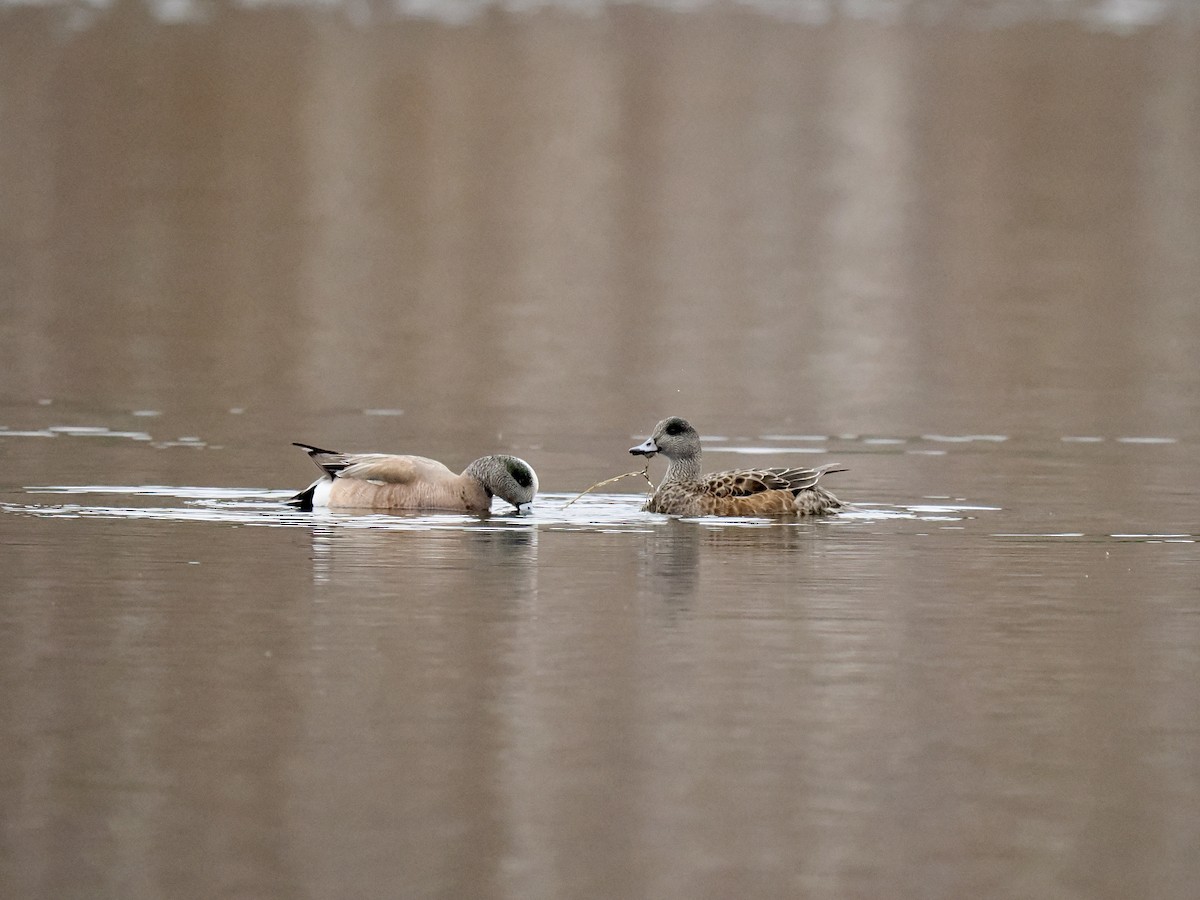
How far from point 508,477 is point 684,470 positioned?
1.24 m

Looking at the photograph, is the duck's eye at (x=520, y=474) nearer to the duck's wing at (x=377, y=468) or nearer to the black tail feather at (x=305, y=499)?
the duck's wing at (x=377, y=468)

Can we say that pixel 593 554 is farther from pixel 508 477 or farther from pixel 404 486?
pixel 404 486

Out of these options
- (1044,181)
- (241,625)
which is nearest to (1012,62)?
(1044,181)

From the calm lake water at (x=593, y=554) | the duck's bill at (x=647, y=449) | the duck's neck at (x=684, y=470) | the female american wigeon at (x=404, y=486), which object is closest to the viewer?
the calm lake water at (x=593, y=554)

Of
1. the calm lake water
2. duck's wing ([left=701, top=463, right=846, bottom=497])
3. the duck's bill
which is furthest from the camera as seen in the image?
the duck's bill

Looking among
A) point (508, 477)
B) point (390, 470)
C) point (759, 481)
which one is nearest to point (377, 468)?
point (390, 470)

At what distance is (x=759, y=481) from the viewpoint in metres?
15.3

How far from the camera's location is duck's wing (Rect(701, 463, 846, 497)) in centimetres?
1518

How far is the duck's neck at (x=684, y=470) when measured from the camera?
51.6ft

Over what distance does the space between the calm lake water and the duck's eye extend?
209 millimetres

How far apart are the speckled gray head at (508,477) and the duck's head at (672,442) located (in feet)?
2.76

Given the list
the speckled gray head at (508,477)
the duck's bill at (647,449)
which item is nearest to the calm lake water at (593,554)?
the speckled gray head at (508,477)

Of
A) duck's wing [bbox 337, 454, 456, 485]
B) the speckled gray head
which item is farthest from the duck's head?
duck's wing [bbox 337, 454, 456, 485]

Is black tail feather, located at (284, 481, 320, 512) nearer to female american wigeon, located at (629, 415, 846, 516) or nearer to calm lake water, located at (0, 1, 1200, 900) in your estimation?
calm lake water, located at (0, 1, 1200, 900)
